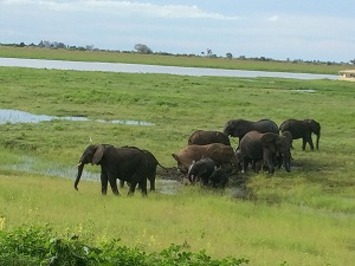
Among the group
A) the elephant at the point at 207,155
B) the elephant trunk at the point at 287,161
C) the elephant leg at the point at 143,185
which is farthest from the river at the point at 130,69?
the elephant leg at the point at 143,185

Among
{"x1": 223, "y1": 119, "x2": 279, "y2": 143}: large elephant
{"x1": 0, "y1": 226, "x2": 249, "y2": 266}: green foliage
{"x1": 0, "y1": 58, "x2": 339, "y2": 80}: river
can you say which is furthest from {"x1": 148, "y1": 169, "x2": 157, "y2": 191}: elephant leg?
{"x1": 0, "y1": 58, "x2": 339, "y2": 80}: river

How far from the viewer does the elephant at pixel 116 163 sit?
15.5 meters

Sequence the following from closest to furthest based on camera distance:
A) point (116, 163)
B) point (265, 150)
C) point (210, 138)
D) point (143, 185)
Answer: point (116, 163), point (143, 185), point (265, 150), point (210, 138)

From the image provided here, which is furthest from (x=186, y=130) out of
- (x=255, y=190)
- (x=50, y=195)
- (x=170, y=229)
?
(x=170, y=229)

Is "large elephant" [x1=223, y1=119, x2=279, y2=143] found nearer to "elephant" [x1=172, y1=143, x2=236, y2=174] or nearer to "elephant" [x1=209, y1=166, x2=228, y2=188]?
"elephant" [x1=172, y1=143, x2=236, y2=174]

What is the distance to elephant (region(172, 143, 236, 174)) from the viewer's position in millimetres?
19031

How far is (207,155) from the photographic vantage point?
19.2 metres

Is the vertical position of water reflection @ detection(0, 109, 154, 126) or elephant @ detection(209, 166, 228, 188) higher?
elephant @ detection(209, 166, 228, 188)

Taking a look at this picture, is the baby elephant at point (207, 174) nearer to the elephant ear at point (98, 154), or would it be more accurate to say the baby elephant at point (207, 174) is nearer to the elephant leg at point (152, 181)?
the elephant leg at point (152, 181)

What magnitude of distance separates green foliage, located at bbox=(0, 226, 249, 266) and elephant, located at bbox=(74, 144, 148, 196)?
8.26 meters

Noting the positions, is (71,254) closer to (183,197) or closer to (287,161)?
(183,197)

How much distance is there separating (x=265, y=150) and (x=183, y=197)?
16.2 ft

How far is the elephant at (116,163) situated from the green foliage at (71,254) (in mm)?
8257

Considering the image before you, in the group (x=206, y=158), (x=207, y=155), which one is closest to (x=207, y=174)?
(x=206, y=158)
